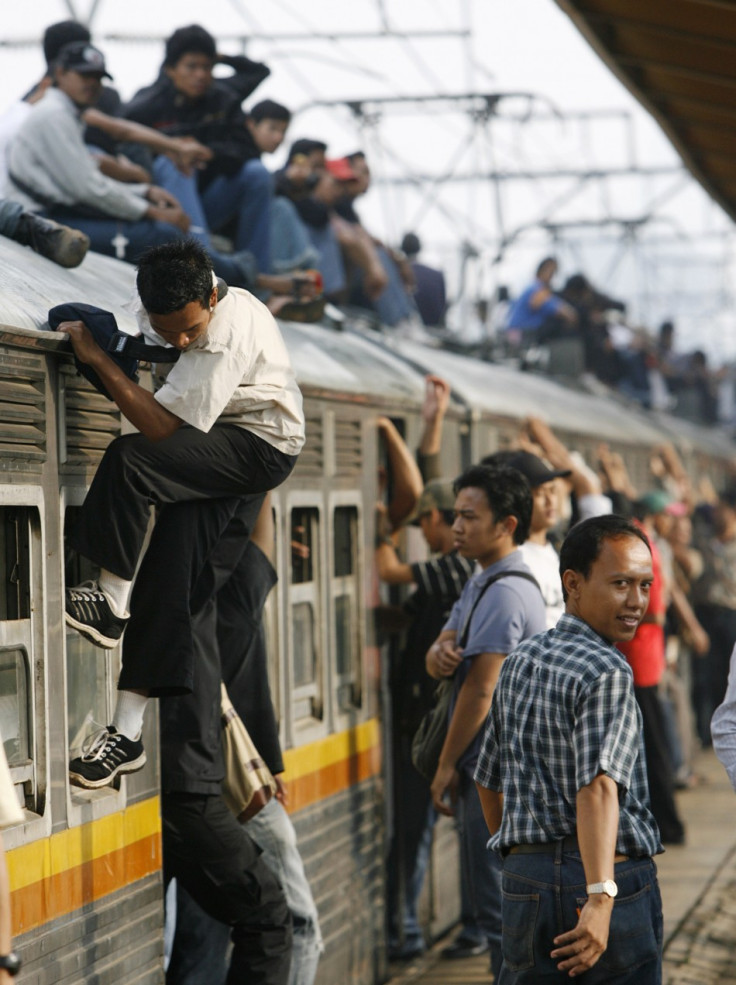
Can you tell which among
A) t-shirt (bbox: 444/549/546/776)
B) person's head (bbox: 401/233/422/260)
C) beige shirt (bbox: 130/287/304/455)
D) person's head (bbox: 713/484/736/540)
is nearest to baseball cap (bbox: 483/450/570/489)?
t-shirt (bbox: 444/549/546/776)

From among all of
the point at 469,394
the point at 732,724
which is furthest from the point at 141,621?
the point at 469,394

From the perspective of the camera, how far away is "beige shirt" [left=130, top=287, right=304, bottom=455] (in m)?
4.44

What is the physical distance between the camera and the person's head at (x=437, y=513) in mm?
7121

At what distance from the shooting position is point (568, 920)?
396 centimetres

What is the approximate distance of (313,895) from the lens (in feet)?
20.3

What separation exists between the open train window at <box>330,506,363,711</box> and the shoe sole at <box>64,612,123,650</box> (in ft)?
7.65

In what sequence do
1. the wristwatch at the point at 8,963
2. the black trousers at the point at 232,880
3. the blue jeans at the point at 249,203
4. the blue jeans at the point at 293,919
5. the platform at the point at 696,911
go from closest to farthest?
the wristwatch at the point at 8,963 < the black trousers at the point at 232,880 < the blue jeans at the point at 293,919 < the platform at the point at 696,911 < the blue jeans at the point at 249,203

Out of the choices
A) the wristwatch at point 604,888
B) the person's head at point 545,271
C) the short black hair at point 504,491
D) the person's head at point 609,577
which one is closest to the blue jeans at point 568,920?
the wristwatch at point 604,888

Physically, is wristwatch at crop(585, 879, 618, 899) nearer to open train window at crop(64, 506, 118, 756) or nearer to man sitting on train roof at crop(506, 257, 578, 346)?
open train window at crop(64, 506, 118, 756)

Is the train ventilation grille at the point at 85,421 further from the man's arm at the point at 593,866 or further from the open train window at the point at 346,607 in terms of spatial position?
the open train window at the point at 346,607

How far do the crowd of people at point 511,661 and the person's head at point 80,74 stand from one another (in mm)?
1748

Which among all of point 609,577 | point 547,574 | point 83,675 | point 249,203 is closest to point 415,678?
point 547,574

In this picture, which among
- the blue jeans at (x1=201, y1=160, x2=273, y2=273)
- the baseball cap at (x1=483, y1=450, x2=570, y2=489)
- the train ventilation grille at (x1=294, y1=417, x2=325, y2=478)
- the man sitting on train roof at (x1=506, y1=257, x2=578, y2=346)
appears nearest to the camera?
the train ventilation grille at (x1=294, y1=417, x2=325, y2=478)

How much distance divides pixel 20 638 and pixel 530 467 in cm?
278
